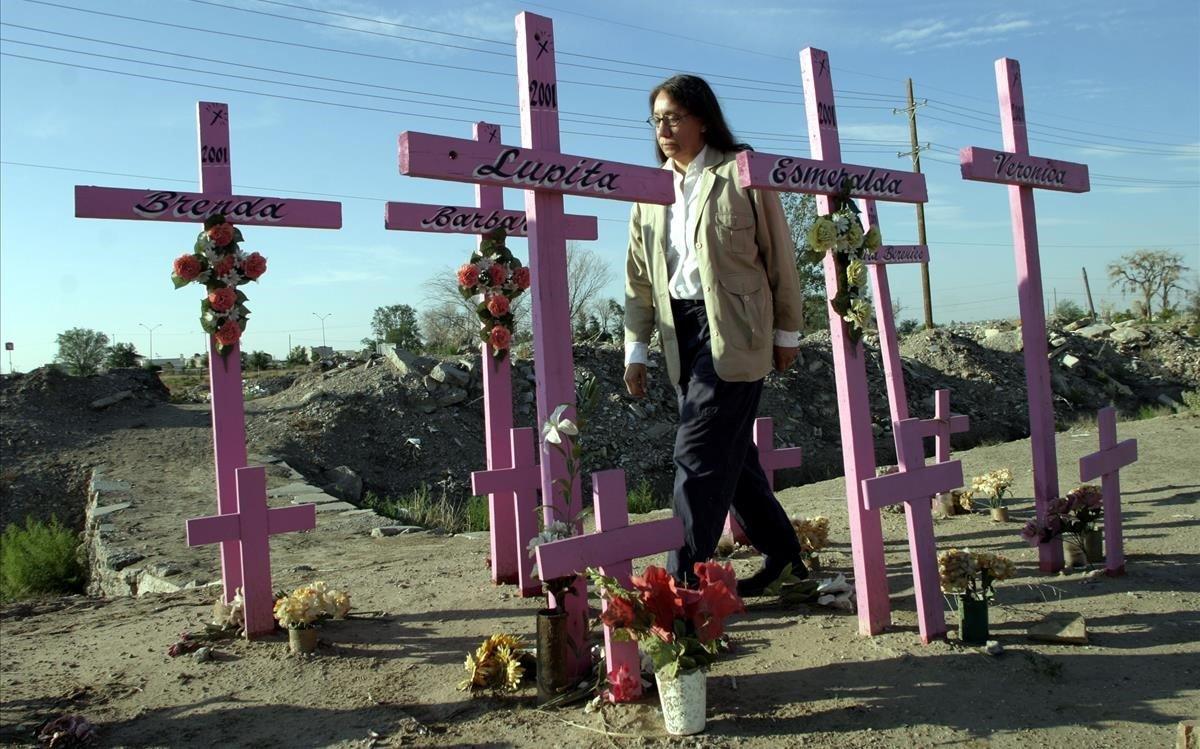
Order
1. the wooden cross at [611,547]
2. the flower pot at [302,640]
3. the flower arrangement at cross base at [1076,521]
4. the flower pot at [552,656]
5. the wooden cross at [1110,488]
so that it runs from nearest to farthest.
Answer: the wooden cross at [611,547]
the flower pot at [552,656]
the flower pot at [302,640]
the wooden cross at [1110,488]
the flower arrangement at cross base at [1076,521]

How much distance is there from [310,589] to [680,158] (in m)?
2.43

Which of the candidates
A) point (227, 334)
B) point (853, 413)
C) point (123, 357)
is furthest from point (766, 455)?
point (123, 357)

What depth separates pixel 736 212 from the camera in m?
3.40

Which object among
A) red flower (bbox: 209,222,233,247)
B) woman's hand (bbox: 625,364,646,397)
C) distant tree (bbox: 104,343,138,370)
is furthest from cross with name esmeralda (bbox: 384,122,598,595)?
distant tree (bbox: 104,343,138,370)

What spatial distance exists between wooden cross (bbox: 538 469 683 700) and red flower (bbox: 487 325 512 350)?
2497 millimetres

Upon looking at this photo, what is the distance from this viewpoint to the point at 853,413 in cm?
371

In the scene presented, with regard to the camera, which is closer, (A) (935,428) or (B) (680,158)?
(B) (680,158)

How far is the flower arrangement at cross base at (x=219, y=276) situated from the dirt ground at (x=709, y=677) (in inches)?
60.2

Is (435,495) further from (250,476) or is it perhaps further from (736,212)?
(736,212)

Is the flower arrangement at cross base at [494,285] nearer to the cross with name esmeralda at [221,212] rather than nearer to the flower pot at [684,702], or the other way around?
the cross with name esmeralda at [221,212]

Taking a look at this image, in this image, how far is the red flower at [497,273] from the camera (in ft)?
18.0

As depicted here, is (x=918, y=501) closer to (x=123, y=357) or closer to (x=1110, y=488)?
(x=1110, y=488)

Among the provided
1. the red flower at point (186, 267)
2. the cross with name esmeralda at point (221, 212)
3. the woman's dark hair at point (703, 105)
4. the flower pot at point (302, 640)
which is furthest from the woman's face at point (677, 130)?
the red flower at point (186, 267)

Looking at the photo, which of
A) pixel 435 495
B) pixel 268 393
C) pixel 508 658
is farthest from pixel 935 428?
pixel 268 393
